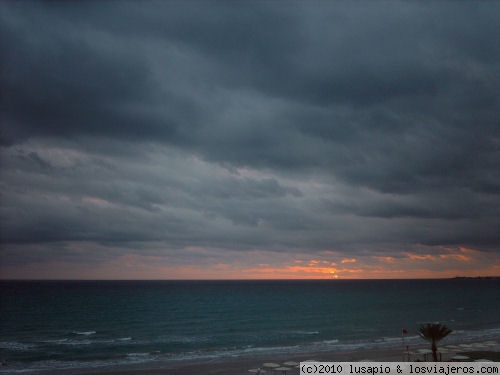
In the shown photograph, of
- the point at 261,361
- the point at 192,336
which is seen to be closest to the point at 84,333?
the point at 192,336

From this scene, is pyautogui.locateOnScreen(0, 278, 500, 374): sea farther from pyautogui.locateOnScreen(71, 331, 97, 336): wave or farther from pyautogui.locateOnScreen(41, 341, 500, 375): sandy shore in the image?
pyautogui.locateOnScreen(41, 341, 500, 375): sandy shore

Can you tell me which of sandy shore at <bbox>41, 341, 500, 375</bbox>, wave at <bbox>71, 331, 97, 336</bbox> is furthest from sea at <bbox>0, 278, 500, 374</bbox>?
sandy shore at <bbox>41, 341, 500, 375</bbox>

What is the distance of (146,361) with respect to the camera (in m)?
43.4

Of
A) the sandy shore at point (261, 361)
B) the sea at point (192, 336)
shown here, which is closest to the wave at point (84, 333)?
the sea at point (192, 336)

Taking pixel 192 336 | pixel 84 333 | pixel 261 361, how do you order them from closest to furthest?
pixel 261 361
pixel 192 336
pixel 84 333

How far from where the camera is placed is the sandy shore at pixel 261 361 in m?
37.2

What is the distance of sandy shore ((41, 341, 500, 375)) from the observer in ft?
122

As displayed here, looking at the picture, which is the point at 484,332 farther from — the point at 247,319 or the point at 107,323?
the point at 107,323

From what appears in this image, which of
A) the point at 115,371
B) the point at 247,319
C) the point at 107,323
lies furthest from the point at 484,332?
the point at 107,323

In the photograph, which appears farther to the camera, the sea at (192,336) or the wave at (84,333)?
the wave at (84,333)

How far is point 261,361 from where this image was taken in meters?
41.8

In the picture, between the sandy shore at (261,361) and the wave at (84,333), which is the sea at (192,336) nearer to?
the wave at (84,333)

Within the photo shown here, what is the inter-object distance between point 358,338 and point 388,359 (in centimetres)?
1859

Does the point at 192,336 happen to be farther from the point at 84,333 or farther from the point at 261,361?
the point at 261,361
